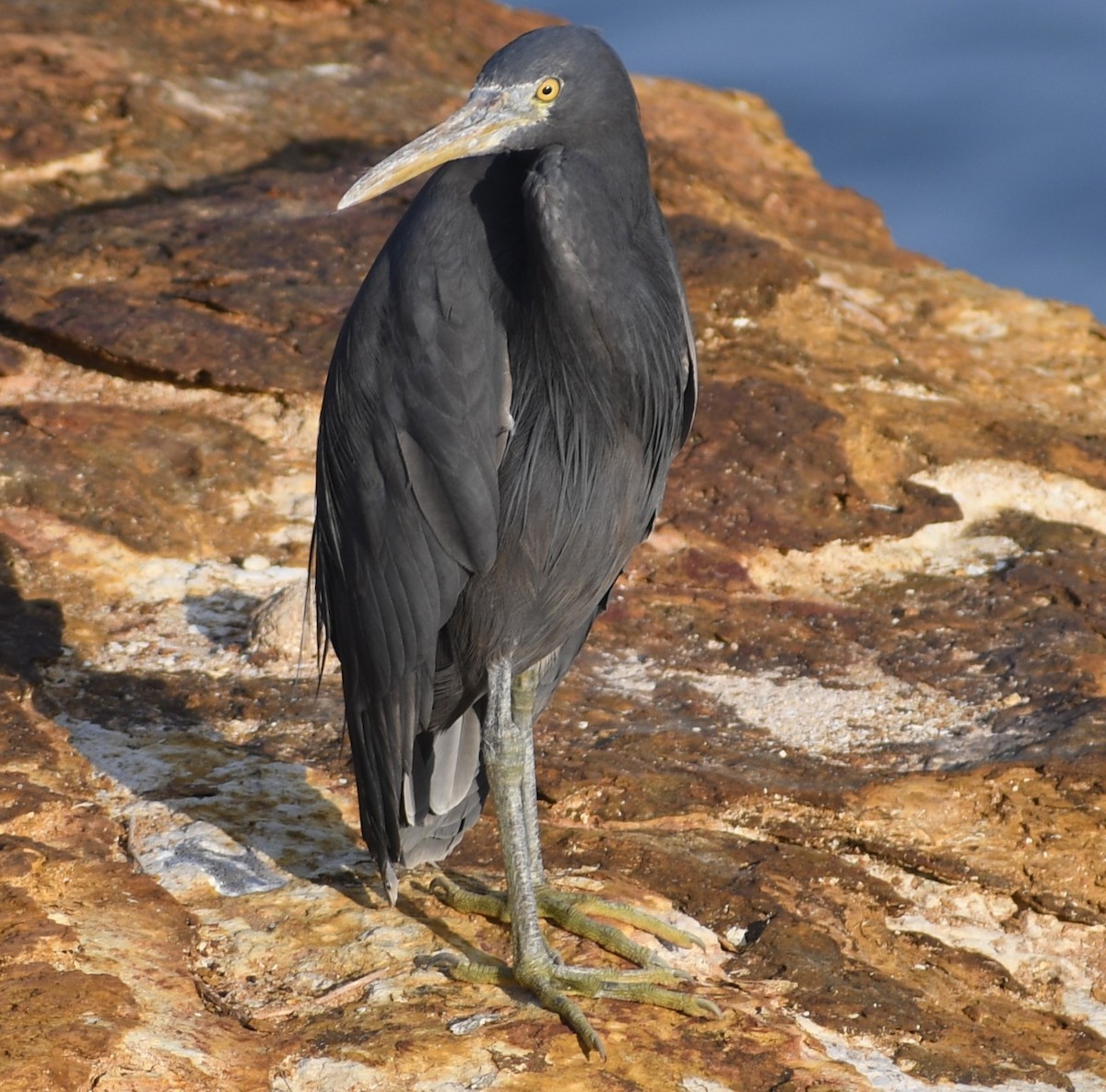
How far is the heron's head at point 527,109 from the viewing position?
121 inches

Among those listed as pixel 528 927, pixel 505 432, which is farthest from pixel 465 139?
pixel 528 927

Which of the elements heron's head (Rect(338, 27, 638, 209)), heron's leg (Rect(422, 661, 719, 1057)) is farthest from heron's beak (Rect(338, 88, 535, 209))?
heron's leg (Rect(422, 661, 719, 1057))

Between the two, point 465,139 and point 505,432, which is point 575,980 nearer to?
point 505,432

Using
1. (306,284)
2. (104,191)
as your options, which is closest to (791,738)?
(306,284)

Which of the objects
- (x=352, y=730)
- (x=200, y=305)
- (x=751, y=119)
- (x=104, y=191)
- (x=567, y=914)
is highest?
(x=751, y=119)

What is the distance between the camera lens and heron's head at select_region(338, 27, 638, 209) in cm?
308

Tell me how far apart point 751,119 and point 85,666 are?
220 inches

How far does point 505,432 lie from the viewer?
10.1ft

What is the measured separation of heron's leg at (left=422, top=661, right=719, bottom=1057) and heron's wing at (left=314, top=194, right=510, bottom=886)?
0.18 m

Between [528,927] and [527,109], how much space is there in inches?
66.4

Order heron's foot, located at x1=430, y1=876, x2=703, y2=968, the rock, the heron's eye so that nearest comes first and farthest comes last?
1. the rock
2. the heron's eye
3. heron's foot, located at x1=430, y1=876, x2=703, y2=968

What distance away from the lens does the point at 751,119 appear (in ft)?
27.7

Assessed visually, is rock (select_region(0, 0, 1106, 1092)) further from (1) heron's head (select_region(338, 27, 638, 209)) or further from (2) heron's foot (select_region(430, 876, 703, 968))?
(1) heron's head (select_region(338, 27, 638, 209))

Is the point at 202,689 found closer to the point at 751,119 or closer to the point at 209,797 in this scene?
the point at 209,797
